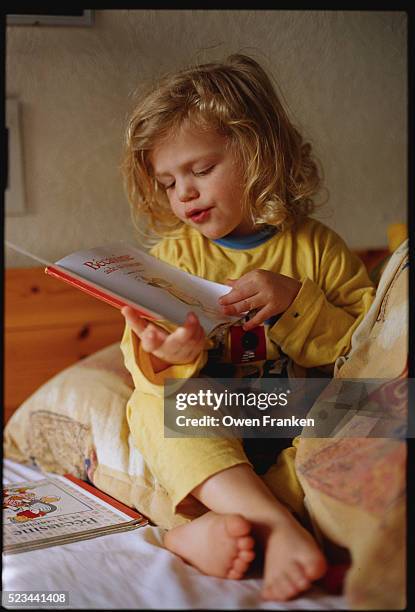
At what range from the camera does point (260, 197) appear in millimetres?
772

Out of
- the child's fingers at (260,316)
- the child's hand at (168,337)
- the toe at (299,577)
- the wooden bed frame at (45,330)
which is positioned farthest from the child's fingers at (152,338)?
the wooden bed frame at (45,330)

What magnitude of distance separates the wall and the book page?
10.3 inches

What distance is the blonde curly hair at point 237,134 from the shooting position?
721mm

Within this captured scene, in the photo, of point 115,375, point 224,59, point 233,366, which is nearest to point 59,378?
point 115,375

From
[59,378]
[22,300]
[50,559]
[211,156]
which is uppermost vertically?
[211,156]

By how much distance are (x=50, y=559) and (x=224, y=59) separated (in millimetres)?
481

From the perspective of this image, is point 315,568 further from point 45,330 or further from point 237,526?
point 45,330

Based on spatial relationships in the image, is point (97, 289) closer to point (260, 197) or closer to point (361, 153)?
point (260, 197)

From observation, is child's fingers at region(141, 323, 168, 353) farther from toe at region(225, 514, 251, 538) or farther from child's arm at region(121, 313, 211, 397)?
toe at region(225, 514, 251, 538)

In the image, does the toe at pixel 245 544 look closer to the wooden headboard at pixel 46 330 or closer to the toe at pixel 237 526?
the toe at pixel 237 526

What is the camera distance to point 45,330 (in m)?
1.07

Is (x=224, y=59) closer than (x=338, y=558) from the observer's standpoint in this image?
No

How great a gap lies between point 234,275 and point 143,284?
0.14 meters

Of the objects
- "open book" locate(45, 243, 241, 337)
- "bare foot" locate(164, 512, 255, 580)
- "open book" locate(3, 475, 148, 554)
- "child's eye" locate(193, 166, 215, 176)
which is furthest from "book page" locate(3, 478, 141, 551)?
"child's eye" locate(193, 166, 215, 176)
